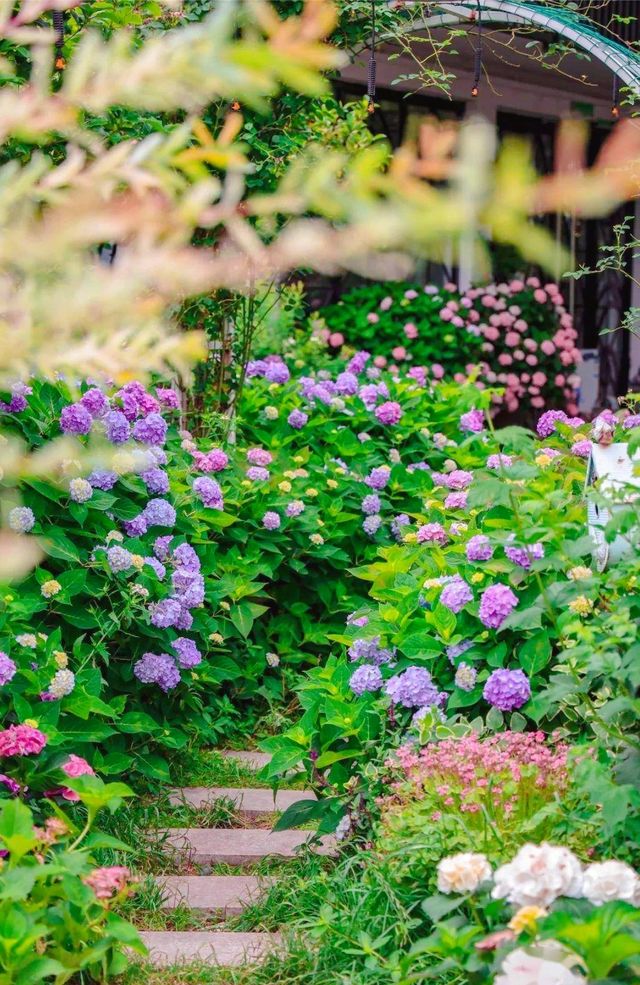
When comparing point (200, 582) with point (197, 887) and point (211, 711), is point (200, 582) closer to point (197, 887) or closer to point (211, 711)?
point (211, 711)

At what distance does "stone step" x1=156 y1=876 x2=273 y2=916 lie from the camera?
9.68 feet

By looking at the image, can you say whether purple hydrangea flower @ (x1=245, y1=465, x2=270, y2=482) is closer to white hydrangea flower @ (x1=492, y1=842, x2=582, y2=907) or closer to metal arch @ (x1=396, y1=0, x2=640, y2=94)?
metal arch @ (x1=396, y1=0, x2=640, y2=94)

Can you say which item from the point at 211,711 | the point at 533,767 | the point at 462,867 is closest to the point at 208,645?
the point at 211,711

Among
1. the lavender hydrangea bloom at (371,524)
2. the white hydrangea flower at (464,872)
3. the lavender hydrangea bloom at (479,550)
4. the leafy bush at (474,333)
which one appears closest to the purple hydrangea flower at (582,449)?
the lavender hydrangea bloom at (479,550)

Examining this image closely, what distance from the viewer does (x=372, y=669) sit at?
3.07 m

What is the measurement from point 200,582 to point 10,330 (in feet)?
8.73

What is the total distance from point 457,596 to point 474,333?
609 centimetres

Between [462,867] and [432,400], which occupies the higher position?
[432,400]

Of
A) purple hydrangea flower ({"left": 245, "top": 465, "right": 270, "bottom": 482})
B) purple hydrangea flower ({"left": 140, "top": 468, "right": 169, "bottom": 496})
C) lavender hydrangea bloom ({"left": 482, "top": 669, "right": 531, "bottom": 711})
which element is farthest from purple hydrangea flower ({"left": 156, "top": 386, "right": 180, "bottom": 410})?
lavender hydrangea bloom ({"left": 482, "top": 669, "right": 531, "bottom": 711})

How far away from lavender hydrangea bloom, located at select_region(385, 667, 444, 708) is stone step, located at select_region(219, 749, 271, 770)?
1070 mm

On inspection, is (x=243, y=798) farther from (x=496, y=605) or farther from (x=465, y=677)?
(x=496, y=605)

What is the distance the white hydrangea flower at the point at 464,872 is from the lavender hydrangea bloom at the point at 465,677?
929mm

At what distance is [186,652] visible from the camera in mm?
3717

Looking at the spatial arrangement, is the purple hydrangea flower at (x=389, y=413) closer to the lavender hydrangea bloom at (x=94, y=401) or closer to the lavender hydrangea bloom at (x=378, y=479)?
the lavender hydrangea bloom at (x=378, y=479)
